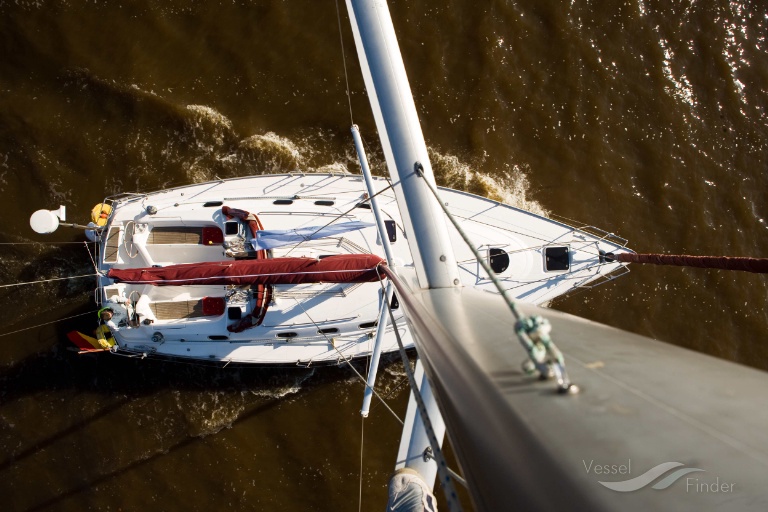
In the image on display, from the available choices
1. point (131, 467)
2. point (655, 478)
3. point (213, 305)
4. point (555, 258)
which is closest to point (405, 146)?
point (655, 478)

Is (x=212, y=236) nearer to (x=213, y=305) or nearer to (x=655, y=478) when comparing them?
(x=213, y=305)

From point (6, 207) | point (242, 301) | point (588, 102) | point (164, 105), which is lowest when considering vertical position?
point (242, 301)

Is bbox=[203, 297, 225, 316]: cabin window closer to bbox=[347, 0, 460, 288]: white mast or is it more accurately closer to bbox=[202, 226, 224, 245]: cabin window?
bbox=[202, 226, 224, 245]: cabin window

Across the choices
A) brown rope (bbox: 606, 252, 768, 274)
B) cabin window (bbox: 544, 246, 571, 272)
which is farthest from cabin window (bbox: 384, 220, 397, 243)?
brown rope (bbox: 606, 252, 768, 274)

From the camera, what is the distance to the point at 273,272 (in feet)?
22.2

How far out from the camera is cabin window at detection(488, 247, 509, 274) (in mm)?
8367

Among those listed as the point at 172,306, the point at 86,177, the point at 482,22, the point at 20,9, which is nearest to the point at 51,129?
the point at 86,177

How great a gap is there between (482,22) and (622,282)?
6487mm

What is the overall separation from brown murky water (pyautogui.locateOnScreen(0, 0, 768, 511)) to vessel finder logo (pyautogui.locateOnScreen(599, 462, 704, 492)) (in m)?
8.62

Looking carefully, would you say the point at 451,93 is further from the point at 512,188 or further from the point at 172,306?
the point at 172,306

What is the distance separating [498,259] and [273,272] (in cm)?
414

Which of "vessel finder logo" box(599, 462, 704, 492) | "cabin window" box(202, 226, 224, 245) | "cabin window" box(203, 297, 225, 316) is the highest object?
"cabin window" box(202, 226, 224, 245)

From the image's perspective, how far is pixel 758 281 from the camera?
956cm

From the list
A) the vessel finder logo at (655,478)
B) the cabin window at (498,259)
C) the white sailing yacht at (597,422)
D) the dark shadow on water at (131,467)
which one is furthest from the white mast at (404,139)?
the dark shadow on water at (131,467)
